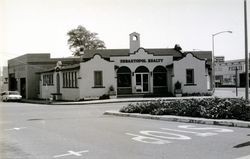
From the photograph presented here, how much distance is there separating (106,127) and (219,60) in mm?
102636

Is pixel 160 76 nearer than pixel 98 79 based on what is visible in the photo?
No

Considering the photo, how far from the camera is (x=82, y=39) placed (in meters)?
95.4

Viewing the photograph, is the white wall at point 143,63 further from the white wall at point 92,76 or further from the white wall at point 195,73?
the white wall at point 92,76

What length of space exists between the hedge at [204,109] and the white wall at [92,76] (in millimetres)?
21965

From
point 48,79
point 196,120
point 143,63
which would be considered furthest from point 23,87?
point 196,120

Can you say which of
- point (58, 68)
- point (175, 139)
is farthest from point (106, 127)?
point (58, 68)

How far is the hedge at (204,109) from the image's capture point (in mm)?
16531

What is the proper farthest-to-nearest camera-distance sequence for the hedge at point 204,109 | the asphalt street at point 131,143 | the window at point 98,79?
the window at point 98,79 < the hedge at point 204,109 < the asphalt street at point 131,143

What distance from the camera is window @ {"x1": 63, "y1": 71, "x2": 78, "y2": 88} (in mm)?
46844

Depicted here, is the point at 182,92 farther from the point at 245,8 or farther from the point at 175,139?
the point at 175,139

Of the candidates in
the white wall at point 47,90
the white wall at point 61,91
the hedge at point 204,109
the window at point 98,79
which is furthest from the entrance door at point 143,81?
the hedge at point 204,109

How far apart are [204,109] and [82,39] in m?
79.0

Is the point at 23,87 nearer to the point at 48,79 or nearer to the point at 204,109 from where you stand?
the point at 48,79

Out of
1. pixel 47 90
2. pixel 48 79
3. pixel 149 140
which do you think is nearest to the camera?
pixel 149 140
